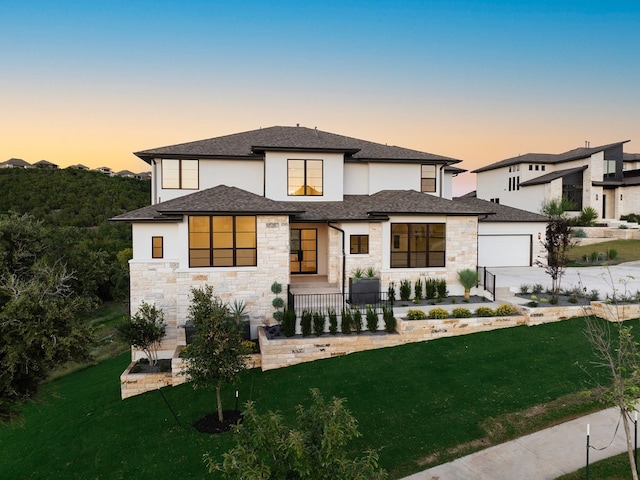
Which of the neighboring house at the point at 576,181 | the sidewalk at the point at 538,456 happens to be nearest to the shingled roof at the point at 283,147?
the sidewalk at the point at 538,456

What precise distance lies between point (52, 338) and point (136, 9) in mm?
20326

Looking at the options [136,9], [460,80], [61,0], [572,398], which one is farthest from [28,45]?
[572,398]

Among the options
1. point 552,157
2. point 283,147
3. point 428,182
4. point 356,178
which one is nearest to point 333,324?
point 283,147

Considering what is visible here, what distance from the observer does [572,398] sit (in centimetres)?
895

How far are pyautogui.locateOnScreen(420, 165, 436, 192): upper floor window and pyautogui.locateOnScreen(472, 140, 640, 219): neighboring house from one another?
23594 mm

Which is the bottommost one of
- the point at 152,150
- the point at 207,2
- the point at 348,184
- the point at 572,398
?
the point at 572,398

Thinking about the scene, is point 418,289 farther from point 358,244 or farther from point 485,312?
point 358,244

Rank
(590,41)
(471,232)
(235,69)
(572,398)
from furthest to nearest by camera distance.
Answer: (235,69)
(590,41)
(471,232)
(572,398)

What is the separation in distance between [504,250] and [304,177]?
13537mm

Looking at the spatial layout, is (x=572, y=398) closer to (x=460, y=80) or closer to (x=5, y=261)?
(x=460, y=80)

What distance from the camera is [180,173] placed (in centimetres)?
1930

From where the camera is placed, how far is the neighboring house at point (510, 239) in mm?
22203

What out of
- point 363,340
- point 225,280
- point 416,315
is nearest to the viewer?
point 363,340

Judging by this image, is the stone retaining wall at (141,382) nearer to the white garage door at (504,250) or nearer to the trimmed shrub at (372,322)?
the trimmed shrub at (372,322)
